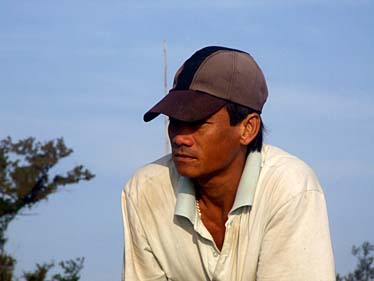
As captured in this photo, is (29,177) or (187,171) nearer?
(187,171)

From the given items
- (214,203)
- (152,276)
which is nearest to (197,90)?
(214,203)

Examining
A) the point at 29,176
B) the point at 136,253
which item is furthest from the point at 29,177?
the point at 136,253

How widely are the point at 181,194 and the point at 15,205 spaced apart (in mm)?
10209

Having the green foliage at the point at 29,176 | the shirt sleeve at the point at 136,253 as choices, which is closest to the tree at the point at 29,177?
the green foliage at the point at 29,176

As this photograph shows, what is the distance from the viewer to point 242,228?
16.3 feet

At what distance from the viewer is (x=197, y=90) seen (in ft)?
15.8

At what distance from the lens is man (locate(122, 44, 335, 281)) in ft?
15.7

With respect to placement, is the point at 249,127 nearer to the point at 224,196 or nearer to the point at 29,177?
the point at 224,196

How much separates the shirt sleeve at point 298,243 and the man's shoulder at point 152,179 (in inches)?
22.1

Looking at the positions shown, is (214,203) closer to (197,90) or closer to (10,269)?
(197,90)

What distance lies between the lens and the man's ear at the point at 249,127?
4895mm

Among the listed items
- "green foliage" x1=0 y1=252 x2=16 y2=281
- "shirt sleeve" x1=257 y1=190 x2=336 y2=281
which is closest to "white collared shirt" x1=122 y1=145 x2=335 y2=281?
"shirt sleeve" x1=257 y1=190 x2=336 y2=281

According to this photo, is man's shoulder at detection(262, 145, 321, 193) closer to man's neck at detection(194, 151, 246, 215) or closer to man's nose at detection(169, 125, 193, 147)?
man's neck at detection(194, 151, 246, 215)

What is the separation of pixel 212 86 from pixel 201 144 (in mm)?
246
